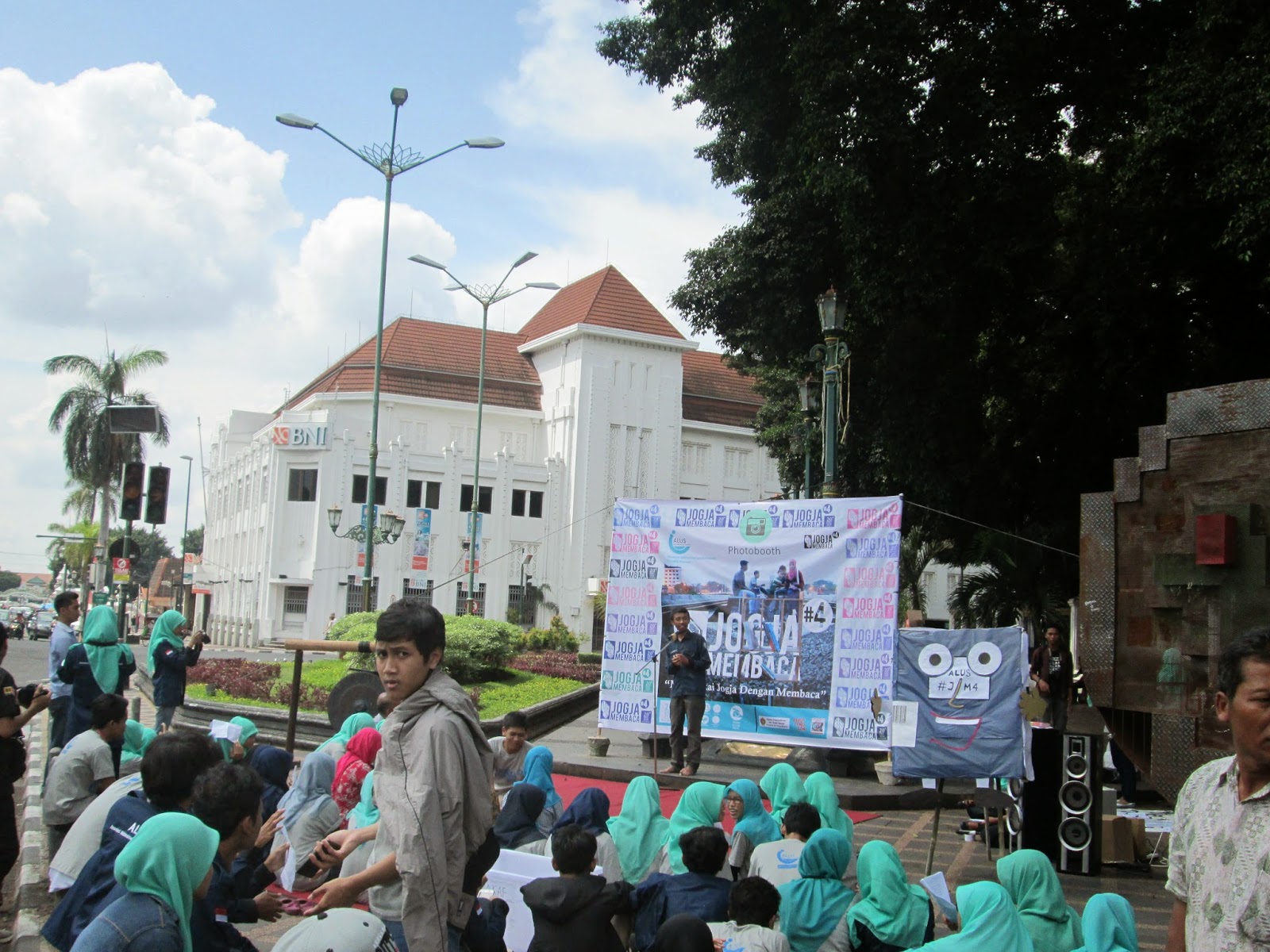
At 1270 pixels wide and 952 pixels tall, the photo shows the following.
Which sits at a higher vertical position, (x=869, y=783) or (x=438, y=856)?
(x=438, y=856)

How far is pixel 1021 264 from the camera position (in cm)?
1739

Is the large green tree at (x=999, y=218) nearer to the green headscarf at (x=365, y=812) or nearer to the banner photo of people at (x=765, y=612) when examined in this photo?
the banner photo of people at (x=765, y=612)

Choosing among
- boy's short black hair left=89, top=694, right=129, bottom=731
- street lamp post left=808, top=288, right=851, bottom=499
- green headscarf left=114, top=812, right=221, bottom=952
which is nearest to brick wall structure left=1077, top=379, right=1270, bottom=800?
street lamp post left=808, top=288, right=851, bottom=499

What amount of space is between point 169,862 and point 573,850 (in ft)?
6.44

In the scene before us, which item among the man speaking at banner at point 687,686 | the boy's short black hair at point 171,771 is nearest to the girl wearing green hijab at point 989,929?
the boy's short black hair at point 171,771

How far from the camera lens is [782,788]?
7773mm

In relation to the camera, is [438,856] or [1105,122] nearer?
[438,856]

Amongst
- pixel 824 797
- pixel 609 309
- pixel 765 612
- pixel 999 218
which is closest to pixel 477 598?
pixel 609 309

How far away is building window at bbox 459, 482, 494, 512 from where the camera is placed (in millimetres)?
52969

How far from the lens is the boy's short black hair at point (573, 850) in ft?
16.0

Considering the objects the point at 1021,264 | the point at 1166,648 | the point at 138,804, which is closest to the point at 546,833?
the point at 138,804

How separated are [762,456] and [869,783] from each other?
4980cm

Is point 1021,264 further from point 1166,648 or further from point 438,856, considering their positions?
point 438,856

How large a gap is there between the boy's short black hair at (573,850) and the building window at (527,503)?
164 feet
